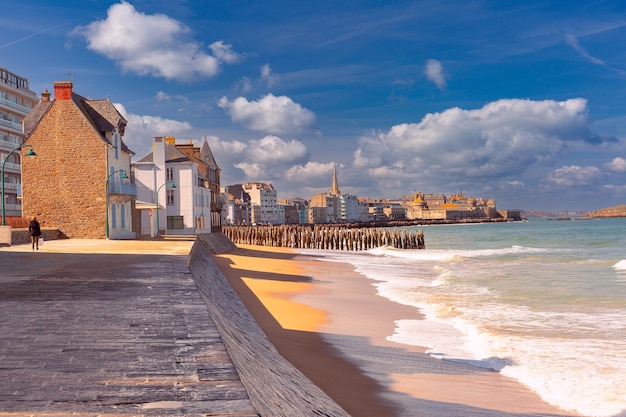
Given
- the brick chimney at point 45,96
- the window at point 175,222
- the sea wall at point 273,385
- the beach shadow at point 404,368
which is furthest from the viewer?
the window at point 175,222

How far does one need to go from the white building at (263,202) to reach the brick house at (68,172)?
5085 inches

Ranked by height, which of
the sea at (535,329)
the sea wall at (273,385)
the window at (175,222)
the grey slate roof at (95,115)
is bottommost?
the sea at (535,329)

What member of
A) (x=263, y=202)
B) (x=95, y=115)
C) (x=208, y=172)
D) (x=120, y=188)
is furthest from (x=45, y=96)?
(x=263, y=202)

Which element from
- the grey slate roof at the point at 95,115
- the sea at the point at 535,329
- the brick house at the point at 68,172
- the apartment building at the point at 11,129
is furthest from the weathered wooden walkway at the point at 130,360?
the apartment building at the point at 11,129

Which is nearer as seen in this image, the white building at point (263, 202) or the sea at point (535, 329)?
the sea at point (535, 329)

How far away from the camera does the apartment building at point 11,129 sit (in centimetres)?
5573

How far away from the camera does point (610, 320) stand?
1407 centimetres

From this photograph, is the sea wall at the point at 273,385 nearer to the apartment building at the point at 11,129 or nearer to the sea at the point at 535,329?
the sea at the point at 535,329

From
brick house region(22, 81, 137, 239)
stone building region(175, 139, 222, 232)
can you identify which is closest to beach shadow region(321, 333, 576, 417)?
brick house region(22, 81, 137, 239)

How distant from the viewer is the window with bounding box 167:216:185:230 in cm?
4803

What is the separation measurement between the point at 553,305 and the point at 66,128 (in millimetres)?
27731

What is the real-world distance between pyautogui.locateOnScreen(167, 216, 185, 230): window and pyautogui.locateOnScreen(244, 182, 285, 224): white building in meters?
114

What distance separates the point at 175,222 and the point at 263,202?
12383cm

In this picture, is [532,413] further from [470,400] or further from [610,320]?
[610,320]
